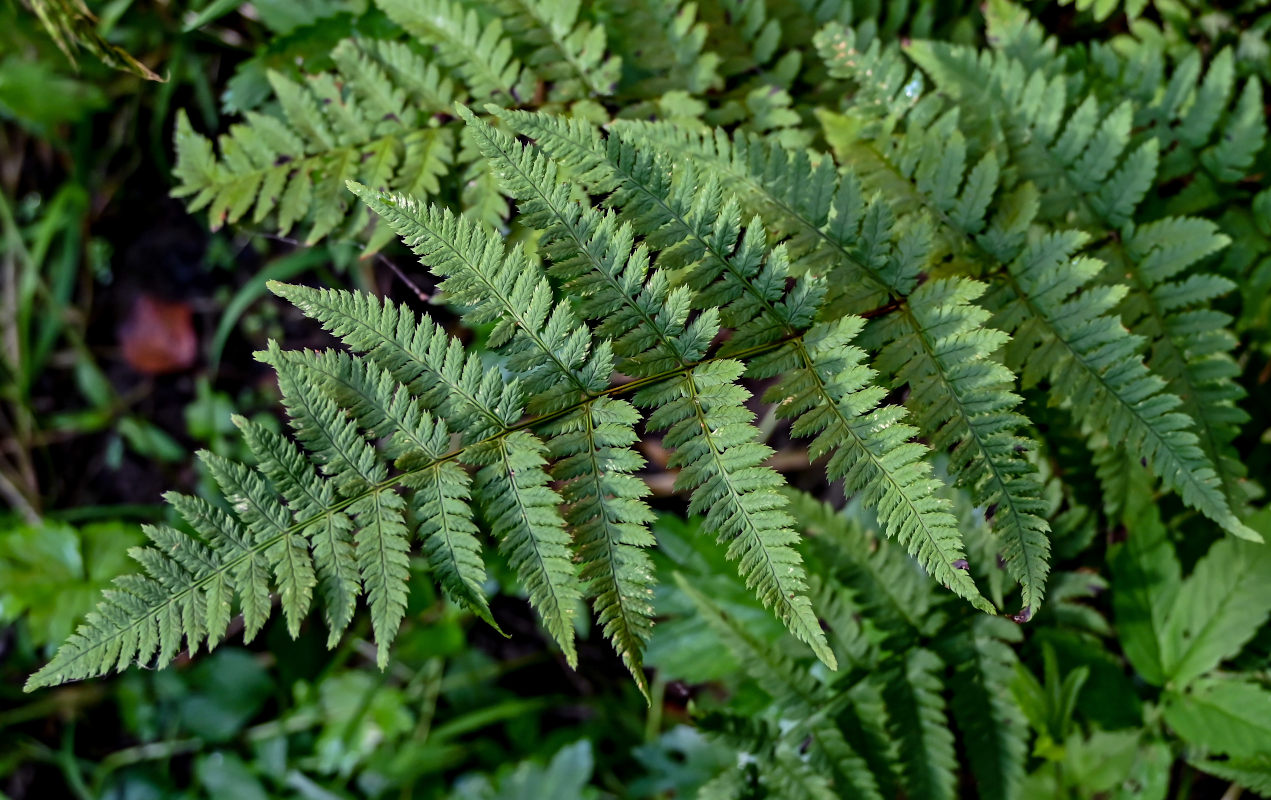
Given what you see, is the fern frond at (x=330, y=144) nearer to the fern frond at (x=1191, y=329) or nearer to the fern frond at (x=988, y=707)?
the fern frond at (x=1191, y=329)

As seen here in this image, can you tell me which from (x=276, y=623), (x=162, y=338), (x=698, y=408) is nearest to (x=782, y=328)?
(x=698, y=408)

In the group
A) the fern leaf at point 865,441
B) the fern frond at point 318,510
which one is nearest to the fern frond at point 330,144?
the fern frond at point 318,510

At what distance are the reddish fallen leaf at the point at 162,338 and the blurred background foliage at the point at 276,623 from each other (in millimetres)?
11

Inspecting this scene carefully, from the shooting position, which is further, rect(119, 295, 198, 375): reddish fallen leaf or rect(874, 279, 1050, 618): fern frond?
rect(119, 295, 198, 375): reddish fallen leaf

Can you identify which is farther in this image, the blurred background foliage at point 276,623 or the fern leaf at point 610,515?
the blurred background foliage at point 276,623

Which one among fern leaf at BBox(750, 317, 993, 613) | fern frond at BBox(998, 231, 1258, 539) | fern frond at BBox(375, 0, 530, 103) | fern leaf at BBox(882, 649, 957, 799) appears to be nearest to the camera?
fern leaf at BBox(750, 317, 993, 613)

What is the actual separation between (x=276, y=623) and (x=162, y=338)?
1.59m

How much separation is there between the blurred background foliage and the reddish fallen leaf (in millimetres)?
11

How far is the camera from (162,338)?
420 cm

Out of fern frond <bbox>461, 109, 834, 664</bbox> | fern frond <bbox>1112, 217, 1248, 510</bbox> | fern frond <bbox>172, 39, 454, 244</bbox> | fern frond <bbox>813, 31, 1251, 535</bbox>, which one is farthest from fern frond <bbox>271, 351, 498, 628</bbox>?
fern frond <bbox>1112, 217, 1248, 510</bbox>

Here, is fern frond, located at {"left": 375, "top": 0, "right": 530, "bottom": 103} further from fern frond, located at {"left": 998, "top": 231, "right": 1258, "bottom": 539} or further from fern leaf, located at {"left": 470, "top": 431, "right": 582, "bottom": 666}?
fern frond, located at {"left": 998, "top": 231, "right": 1258, "bottom": 539}

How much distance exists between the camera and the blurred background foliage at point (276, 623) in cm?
248

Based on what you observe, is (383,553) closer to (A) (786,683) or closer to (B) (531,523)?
(B) (531,523)

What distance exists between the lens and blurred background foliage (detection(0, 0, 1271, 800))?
248 cm
